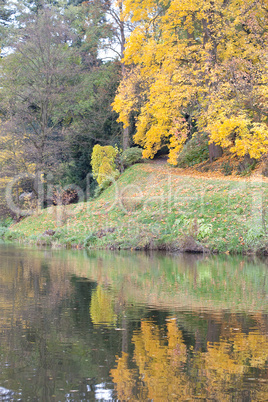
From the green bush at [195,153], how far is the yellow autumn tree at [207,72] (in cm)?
301

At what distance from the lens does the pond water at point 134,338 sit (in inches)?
149

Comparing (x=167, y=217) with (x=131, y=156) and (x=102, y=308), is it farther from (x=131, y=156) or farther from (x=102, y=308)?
(x=102, y=308)

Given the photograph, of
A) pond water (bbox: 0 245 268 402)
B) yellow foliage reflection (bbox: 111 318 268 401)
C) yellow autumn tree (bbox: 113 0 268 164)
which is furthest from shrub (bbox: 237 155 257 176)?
yellow foliage reflection (bbox: 111 318 268 401)

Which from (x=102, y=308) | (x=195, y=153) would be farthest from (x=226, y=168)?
(x=102, y=308)

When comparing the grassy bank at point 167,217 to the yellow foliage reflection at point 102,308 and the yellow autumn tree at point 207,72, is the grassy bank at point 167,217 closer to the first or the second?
the yellow autumn tree at point 207,72

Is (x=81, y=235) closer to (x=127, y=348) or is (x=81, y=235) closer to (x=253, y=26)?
(x=253, y=26)

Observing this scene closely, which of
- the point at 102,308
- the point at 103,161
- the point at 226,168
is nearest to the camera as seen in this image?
the point at 102,308

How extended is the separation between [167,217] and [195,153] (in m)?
8.67

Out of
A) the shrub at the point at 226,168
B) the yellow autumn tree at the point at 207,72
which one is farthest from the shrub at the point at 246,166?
the yellow autumn tree at the point at 207,72

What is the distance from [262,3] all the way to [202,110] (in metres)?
5.11

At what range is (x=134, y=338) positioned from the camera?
5277mm

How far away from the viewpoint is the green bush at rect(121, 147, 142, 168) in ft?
96.8

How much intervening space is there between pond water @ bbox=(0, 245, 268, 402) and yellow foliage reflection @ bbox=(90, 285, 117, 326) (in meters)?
0.01

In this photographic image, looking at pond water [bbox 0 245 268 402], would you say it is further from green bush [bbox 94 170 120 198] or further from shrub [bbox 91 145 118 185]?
shrub [bbox 91 145 118 185]
